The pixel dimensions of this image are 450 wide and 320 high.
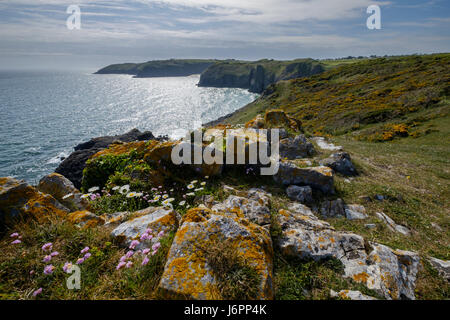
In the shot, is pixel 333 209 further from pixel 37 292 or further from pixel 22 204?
pixel 22 204

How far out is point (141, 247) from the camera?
14.6 ft

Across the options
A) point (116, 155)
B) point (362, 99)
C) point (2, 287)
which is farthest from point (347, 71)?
point (2, 287)

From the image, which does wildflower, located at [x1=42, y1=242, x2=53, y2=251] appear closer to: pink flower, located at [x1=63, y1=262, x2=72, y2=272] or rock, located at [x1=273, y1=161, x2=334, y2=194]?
pink flower, located at [x1=63, y1=262, x2=72, y2=272]

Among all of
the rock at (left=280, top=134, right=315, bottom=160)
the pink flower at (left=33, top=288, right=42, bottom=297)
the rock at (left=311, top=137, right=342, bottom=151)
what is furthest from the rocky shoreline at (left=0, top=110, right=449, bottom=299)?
the rock at (left=311, top=137, right=342, bottom=151)

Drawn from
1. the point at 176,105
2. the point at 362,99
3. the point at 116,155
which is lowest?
the point at 116,155

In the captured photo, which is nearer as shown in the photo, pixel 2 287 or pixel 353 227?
pixel 2 287

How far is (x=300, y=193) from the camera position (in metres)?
8.80

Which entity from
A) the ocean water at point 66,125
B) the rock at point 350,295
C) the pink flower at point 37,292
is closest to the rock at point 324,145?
the rock at point 350,295

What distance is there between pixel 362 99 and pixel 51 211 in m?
55.8

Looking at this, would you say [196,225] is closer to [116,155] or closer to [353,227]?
[353,227]

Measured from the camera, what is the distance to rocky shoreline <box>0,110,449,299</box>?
3.71 meters

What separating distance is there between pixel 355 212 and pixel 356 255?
13.2ft

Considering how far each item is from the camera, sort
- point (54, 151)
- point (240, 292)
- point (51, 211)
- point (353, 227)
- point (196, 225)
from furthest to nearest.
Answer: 1. point (54, 151)
2. point (353, 227)
3. point (51, 211)
4. point (196, 225)
5. point (240, 292)

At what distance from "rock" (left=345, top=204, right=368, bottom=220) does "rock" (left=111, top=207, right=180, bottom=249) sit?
23.3 ft
